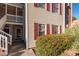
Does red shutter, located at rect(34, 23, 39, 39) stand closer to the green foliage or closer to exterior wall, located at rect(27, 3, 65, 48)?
exterior wall, located at rect(27, 3, 65, 48)

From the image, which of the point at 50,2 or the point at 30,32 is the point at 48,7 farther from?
the point at 30,32

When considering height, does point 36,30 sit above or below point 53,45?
above

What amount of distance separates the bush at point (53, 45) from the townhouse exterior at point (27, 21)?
0.07 m

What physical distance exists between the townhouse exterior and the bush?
0.25 feet

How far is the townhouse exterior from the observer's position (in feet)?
9.68

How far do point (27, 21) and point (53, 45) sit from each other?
1.27 feet

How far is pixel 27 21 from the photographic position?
2.97 meters

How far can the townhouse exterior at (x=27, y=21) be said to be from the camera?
2.95 m

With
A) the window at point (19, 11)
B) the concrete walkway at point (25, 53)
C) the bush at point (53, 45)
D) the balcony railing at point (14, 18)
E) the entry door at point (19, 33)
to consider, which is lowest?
the concrete walkway at point (25, 53)

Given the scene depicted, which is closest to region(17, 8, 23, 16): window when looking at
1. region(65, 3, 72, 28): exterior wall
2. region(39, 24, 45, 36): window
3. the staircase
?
the staircase

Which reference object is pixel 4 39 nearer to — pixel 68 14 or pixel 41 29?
pixel 41 29

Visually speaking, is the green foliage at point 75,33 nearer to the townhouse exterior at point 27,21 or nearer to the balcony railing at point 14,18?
the townhouse exterior at point 27,21

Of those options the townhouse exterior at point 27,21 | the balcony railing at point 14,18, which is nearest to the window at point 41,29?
the townhouse exterior at point 27,21

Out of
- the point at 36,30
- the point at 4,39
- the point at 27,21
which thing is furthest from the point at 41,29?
the point at 4,39
